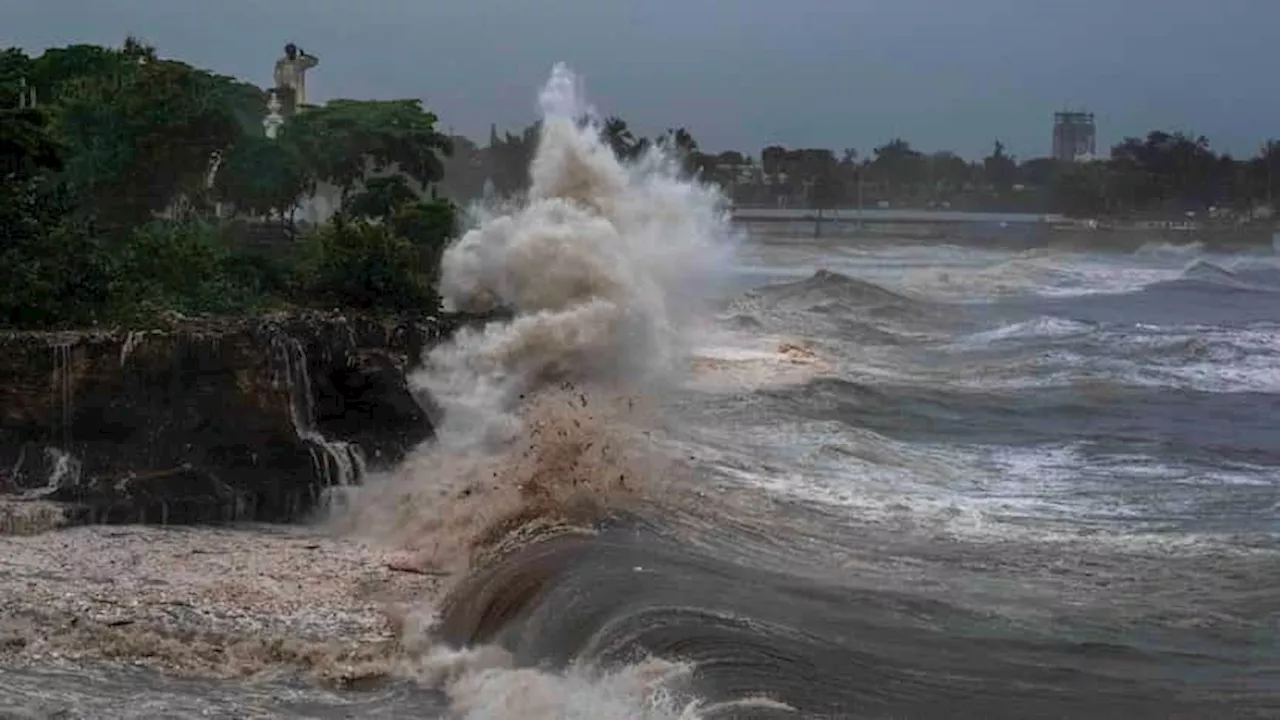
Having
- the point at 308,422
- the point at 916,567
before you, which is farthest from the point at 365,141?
the point at 916,567

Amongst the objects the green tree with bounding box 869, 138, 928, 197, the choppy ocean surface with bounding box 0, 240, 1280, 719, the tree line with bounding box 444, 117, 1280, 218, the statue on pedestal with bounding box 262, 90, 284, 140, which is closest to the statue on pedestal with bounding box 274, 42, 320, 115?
the statue on pedestal with bounding box 262, 90, 284, 140

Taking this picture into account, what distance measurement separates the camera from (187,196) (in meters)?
25.9

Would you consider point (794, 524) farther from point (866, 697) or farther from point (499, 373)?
point (499, 373)

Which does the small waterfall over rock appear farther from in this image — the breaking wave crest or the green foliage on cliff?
the green foliage on cliff

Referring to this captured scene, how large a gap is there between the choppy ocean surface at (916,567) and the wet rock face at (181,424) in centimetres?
380

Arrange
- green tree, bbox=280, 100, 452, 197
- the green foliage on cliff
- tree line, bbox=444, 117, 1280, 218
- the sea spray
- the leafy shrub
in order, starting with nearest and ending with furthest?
the sea spray, the green foliage on cliff, the leafy shrub, green tree, bbox=280, 100, 452, 197, tree line, bbox=444, 117, 1280, 218

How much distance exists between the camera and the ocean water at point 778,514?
9.37 meters

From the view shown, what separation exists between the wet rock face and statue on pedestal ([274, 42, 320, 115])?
20.7m

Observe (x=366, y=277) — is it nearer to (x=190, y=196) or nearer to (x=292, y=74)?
(x=190, y=196)

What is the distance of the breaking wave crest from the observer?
9.95 m

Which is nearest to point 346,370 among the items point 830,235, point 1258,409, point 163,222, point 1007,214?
point 163,222

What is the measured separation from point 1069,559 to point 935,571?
1240 mm

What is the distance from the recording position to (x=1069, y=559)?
1273 cm

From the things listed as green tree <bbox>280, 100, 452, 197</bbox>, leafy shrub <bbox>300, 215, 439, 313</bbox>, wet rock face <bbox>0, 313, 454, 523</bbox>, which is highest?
green tree <bbox>280, 100, 452, 197</bbox>
